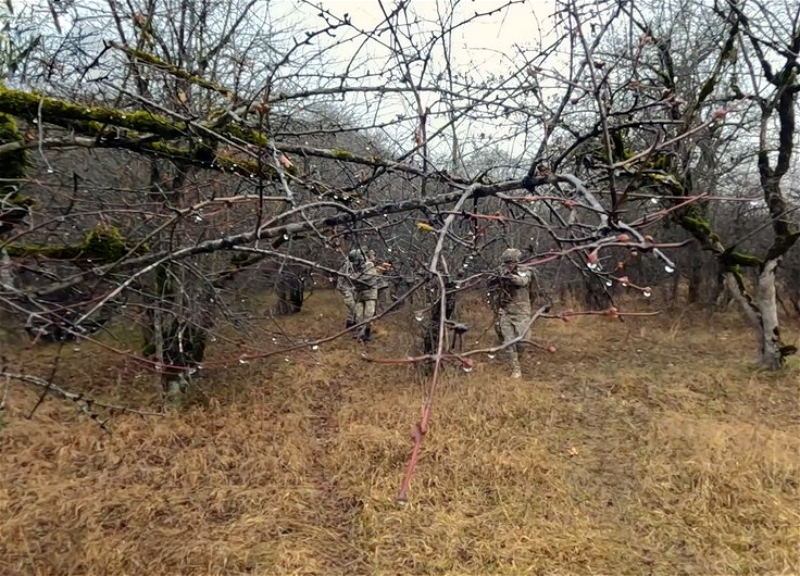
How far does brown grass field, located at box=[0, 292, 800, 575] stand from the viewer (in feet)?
12.2

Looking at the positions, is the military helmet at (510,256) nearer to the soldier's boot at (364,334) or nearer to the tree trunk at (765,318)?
the soldier's boot at (364,334)

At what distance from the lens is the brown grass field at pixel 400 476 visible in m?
3.73

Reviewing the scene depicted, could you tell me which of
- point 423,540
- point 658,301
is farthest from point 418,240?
point 658,301

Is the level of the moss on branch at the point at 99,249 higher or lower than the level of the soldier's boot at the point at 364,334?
higher

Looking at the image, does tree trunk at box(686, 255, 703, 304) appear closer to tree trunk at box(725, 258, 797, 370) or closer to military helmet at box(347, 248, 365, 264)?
tree trunk at box(725, 258, 797, 370)

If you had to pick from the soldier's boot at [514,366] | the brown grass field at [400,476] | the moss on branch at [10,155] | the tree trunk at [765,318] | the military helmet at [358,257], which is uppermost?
the moss on branch at [10,155]

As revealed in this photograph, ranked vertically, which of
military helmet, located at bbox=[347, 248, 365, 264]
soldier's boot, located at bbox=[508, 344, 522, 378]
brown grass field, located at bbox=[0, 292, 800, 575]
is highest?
military helmet, located at bbox=[347, 248, 365, 264]

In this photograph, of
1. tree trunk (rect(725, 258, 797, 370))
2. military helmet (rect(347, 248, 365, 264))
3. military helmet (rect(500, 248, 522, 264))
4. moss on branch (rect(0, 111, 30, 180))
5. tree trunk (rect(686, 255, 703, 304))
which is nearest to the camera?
military helmet (rect(500, 248, 522, 264))

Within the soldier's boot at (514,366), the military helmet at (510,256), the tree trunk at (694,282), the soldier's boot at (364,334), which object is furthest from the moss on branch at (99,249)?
the tree trunk at (694,282)

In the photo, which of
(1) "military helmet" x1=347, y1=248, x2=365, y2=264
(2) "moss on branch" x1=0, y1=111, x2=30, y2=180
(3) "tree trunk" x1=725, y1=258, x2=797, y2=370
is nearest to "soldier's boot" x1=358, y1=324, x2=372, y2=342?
(1) "military helmet" x1=347, y1=248, x2=365, y2=264

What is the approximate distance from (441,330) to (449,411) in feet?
16.4

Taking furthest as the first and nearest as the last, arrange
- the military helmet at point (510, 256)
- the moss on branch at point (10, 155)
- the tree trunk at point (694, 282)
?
the tree trunk at point (694, 282), the moss on branch at point (10, 155), the military helmet at point (510, 256)

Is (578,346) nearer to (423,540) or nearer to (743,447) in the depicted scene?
(743,447)

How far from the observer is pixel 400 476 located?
4.65 metres
